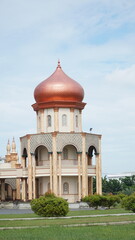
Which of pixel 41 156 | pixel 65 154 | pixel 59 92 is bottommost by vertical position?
pixel 41 156

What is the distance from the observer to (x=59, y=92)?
5834cm

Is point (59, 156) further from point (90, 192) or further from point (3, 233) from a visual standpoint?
point (3, 233)

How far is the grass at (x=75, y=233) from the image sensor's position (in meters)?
19.5

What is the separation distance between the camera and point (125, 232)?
2095 cm

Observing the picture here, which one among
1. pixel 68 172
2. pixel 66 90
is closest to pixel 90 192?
pixel 68 172

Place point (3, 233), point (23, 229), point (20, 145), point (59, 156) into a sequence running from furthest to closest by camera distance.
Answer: point (20, 145) → point (59, 156) → point (23, 229) → point (3, 233)

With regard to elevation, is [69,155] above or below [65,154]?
below

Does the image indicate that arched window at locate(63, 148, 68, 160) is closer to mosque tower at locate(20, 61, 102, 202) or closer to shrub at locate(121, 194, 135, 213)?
mosque tower at locate(20, 61, 102, 202)

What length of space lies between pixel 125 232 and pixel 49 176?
36562 mm

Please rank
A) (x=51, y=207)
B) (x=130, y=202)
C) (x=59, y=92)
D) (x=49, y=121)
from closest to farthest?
(x=51, y=207)
(x=130, y=202)
(x=59, y=92)
(x=49, y=121)

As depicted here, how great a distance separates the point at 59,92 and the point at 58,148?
21.3ft

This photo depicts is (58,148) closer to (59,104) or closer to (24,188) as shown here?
(59,104)

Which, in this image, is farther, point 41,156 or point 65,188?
point 41,156

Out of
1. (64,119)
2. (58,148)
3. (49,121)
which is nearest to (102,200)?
(58,148)
